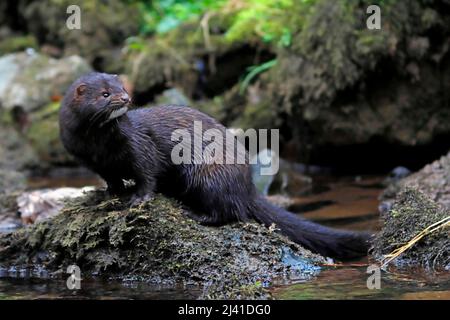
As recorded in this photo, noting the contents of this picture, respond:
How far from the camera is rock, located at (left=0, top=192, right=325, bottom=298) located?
212 inches

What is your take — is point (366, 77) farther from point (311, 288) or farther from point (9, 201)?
point (311, 288)

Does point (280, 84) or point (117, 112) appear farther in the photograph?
point (280, 84)

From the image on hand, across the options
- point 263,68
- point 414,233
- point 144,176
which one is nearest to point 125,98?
point 144,176

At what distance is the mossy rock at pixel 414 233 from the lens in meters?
5.55

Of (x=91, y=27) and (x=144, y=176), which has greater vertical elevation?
(x=91, y=27)

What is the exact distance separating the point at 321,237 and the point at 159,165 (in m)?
1.51

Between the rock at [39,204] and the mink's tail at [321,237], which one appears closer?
the mink's tail at [321,237]

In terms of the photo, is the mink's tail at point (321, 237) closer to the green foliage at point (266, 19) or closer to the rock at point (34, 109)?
the green foliage at point (266, 19)

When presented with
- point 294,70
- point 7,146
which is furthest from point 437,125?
point 7,146

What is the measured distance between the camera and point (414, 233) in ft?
18.9

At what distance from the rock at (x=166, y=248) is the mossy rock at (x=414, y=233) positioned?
588 millimetres

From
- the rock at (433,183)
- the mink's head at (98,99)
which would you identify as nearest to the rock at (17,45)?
the rock at (433,183)

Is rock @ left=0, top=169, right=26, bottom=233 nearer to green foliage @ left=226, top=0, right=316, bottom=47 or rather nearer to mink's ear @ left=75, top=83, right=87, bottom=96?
mink's ear @ left=75, top=83, right=87, bottom=96
